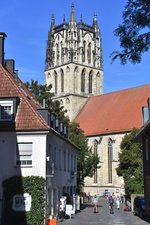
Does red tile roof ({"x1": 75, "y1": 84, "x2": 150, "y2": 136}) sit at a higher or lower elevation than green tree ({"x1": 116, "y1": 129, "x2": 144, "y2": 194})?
higher

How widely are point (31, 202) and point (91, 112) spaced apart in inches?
2338

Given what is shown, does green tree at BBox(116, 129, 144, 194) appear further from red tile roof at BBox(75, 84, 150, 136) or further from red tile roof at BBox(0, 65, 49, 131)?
red tile roof at BBox(0, 65, 49, 131)

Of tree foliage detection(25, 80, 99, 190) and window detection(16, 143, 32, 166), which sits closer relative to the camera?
window detection(16, 143, 32, 166)

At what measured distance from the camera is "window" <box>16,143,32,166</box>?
24.6 m

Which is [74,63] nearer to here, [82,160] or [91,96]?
[91,96]

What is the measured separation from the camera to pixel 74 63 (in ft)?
290

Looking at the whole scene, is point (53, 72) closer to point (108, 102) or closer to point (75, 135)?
point (108, 102)

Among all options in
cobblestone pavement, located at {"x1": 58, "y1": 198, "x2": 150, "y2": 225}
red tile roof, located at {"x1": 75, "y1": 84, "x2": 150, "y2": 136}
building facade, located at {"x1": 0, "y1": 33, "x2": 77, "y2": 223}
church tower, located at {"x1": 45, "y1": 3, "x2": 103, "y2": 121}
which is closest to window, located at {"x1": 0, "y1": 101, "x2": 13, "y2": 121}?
building facade, located at {"x1": 0, "y1": 33, "x2": 77, "y2": 223}

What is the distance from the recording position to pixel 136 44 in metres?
9.41

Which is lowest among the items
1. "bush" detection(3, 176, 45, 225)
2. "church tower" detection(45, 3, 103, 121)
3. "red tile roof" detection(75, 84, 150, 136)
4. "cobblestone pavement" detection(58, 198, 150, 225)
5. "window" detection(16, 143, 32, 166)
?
"cobblestone pavement" detection(58, 198, 150, 225)

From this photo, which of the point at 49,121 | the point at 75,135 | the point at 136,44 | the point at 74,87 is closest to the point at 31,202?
the point at 49,121

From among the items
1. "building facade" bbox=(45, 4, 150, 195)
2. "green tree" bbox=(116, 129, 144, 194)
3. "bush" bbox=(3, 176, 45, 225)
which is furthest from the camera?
"building facade" bbox=(45, 4, 150, 195)

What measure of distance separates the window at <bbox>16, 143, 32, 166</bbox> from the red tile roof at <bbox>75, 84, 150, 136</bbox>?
4612 centimetres

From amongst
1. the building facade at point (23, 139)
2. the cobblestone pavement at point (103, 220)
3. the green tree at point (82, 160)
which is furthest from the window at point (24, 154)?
the green tree at point (82, 160)
